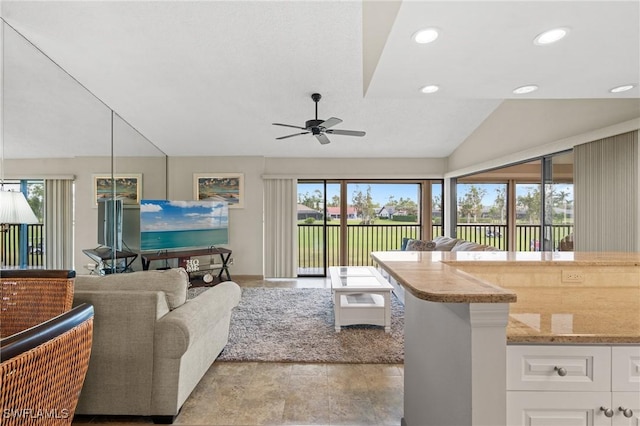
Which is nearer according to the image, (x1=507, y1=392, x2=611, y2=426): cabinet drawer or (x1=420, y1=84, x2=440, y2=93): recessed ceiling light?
(x1=507, y1=392, x2=611, y2=426): cabinet drawer

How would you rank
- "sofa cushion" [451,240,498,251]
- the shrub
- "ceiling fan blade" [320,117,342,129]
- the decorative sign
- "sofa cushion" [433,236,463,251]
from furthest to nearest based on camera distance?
1. the shrub
2. the decorative sign
3. "sofa cushion" [433,236,463,251]
4. "sofa cushion" [451,240,498,251]
5. "ceiling fan blade" [320,117,342,129]

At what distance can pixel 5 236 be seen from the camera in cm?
250

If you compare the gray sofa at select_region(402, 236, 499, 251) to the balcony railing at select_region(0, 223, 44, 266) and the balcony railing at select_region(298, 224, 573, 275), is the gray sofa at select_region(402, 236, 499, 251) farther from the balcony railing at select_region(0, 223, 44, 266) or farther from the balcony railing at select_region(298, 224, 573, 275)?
the balcony railing at select_region(0, 223, 44, 266)

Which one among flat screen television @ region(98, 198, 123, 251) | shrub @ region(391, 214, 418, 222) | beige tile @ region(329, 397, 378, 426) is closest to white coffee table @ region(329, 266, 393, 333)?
beige tile @ region(329, 397, 378, 426)

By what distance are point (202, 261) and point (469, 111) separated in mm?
5047

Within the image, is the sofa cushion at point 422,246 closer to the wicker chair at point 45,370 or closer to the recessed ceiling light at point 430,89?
the recessed ceiling light at point 430,89

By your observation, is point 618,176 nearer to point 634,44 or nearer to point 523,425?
point 634,44

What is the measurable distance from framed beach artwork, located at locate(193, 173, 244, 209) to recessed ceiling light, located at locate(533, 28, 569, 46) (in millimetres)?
4648

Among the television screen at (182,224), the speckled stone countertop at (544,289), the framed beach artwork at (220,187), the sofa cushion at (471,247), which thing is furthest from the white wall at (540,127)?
the television screen at (182,224)

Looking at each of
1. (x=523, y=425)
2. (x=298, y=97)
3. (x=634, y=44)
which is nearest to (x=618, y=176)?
(x=634, y=44)

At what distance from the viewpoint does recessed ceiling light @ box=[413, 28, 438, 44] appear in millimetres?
1365

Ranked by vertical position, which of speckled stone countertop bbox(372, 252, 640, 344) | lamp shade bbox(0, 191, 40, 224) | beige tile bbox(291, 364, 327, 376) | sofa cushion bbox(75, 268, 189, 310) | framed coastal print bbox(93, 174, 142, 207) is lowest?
beige tile bbox(291, 364, 327, 376)

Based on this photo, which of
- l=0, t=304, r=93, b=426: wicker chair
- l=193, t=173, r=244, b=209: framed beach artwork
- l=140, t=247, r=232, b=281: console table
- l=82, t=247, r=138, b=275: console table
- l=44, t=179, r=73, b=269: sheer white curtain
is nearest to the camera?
l=0, t=304, r=93, b=426: wicker chair

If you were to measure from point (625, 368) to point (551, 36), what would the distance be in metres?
1.48
